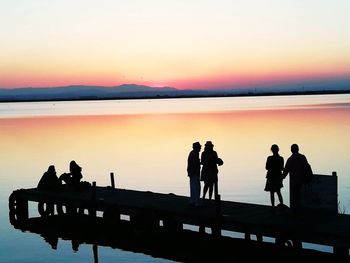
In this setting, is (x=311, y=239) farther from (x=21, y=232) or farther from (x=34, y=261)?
(x=21, y=232)

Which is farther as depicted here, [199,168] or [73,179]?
[73,179]

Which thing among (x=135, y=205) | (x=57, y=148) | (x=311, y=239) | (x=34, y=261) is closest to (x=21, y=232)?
(x=34, y=261)

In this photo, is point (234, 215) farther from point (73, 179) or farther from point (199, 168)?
point (73, 179)

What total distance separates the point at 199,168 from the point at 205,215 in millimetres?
1577

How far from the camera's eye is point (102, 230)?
70.0 ft

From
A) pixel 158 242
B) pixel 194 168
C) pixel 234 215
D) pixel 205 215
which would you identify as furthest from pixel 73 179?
pixel 234 215

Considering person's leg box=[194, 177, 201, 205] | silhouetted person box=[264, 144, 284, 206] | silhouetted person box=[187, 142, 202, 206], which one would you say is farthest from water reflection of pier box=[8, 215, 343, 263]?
silhouetted person box=[264, 144, 284, 206]

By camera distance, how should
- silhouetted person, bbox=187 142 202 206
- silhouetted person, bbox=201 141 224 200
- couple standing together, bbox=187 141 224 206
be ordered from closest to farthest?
silhouetted person, bbox=187 142 202 206 < couple standing together, bbox=187 141 224 206 < silhouetted person, bbox=201 141 224 200

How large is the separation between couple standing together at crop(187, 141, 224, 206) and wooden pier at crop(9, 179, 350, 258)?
0.61 m

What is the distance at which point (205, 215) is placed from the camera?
1669 cm

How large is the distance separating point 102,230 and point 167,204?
3653mm

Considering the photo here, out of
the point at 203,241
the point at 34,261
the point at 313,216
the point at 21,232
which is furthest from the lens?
the point at 21,232

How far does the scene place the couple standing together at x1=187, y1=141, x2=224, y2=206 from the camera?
1722cm

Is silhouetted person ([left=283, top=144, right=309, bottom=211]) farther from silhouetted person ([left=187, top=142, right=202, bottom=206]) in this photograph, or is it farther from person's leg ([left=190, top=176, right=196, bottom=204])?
person's leg ([left=190, top=176, right=196, bottom=204])
